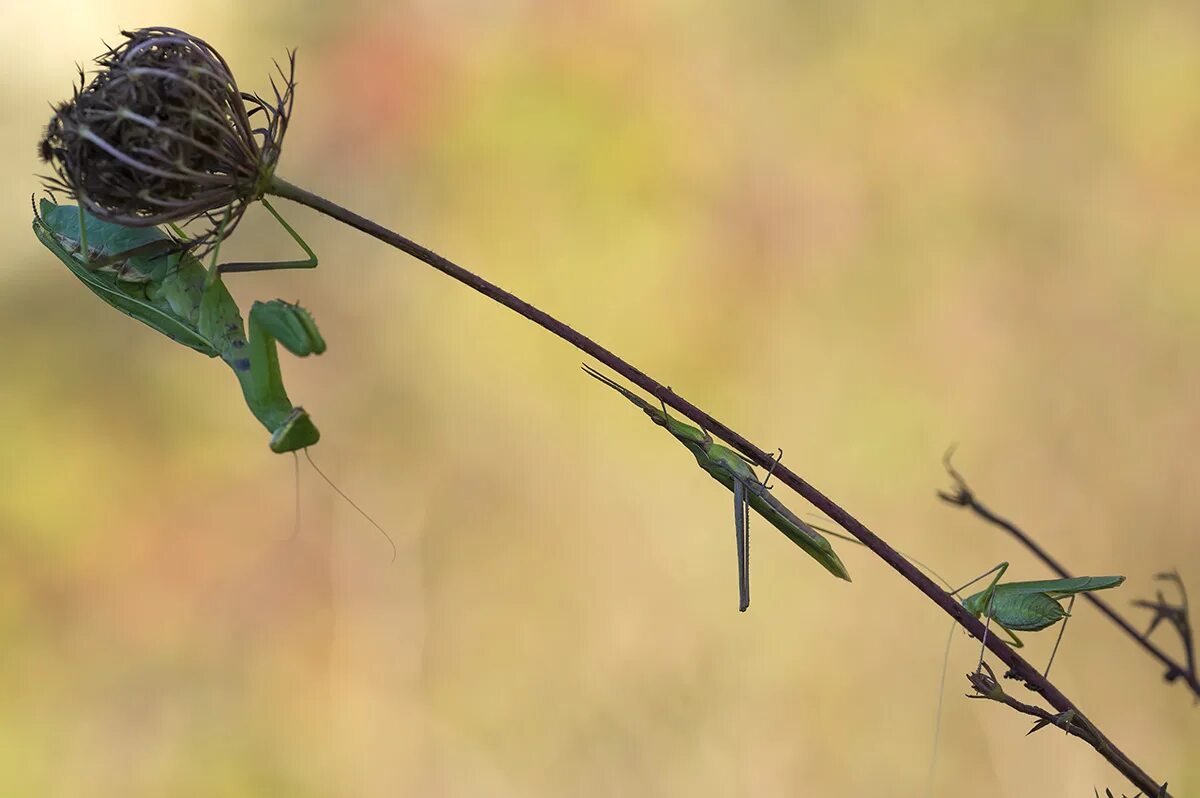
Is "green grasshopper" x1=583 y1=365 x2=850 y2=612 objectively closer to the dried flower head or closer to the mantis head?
the mantis head

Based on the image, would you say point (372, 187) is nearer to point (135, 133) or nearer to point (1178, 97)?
point (135, 133)

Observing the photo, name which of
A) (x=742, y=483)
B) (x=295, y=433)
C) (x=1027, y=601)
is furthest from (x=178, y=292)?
(x=1027, y=601)

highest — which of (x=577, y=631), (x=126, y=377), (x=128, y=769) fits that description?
(x=126, y=377)

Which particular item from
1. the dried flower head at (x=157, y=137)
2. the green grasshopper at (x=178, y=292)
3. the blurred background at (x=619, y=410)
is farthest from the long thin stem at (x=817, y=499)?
the blurred background at (x=619, y=410)

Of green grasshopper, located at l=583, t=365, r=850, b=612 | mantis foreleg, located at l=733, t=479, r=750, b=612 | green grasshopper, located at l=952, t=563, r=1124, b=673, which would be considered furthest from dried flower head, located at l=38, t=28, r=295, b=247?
green grasshopper, located at l=952, t=563, r=1124, b=673

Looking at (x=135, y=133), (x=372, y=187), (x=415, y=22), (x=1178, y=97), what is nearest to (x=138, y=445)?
(x=372, y=187)

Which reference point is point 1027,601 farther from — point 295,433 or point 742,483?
point 295,433
